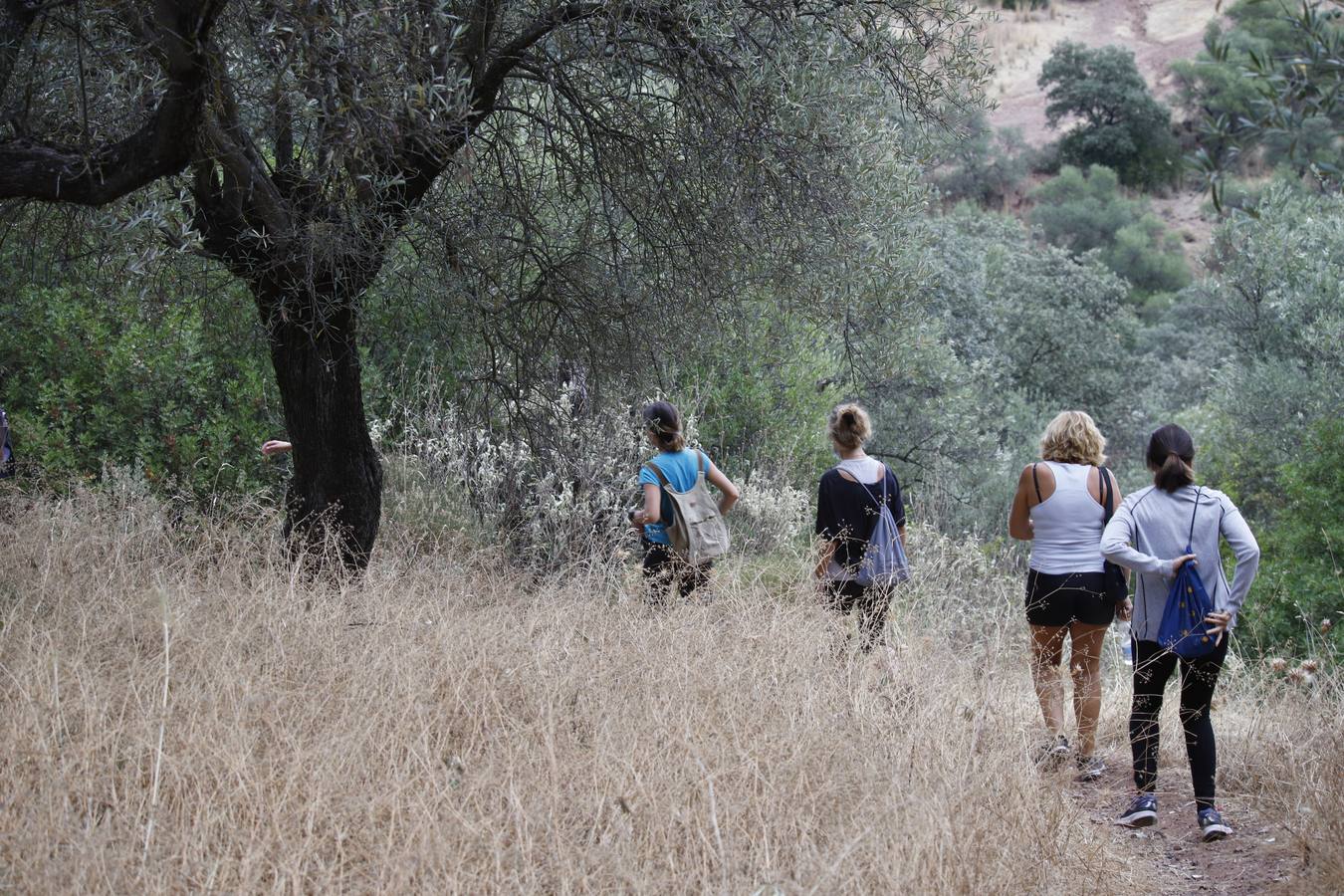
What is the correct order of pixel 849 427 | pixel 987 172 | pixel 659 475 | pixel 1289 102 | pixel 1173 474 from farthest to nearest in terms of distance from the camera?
pixel 987 172 < pixel 659 475 < pixel 849 427 < pixel 1173 474 < pixel 1289 102

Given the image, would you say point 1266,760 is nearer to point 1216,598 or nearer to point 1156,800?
point 1156,800

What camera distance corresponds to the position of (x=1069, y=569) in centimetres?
552

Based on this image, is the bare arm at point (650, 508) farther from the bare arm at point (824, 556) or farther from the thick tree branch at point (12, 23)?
the thick tree branch at point (12, 23)

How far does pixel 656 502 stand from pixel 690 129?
2.05 m

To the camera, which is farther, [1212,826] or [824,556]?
[824,556]

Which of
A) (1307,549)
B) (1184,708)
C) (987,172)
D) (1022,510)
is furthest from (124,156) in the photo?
(987,172)

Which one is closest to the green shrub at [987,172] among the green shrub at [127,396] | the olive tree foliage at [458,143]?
the green shrub at [127,396]

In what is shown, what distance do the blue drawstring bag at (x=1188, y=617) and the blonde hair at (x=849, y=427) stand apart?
73.5 inches

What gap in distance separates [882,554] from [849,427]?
2.27ft

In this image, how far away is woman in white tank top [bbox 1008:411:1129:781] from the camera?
552 cm

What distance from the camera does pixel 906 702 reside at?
4.86m

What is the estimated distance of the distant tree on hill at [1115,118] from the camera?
50344 mm

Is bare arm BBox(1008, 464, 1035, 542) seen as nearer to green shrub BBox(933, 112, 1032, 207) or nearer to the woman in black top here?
the woman in black top

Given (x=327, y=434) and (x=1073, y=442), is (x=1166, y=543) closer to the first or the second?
(x=1073, y=442)
